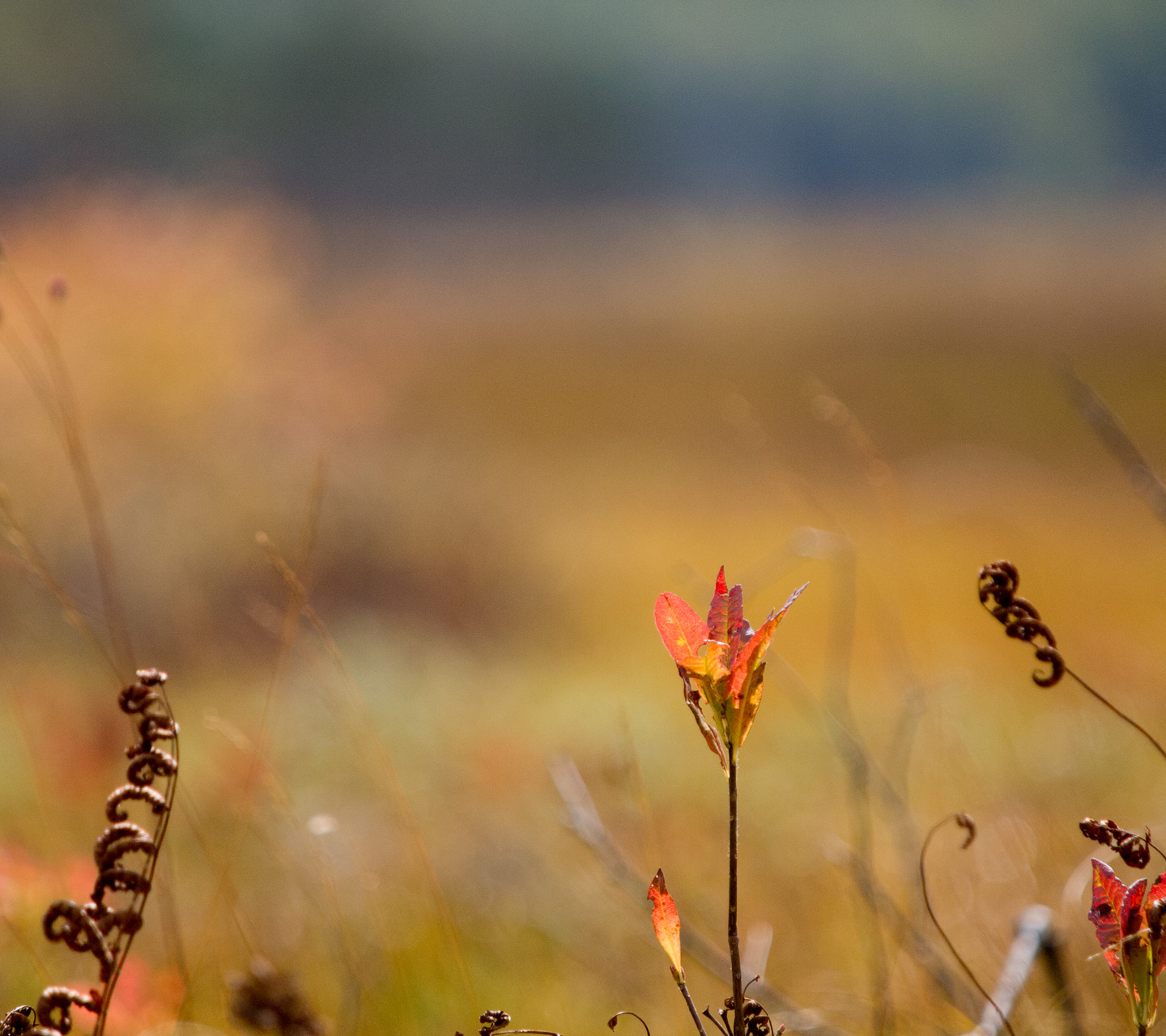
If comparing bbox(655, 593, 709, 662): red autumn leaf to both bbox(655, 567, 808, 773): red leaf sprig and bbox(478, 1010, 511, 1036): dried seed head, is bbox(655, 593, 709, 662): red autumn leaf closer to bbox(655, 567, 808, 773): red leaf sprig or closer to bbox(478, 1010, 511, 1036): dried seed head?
bbox(655, 567, 808, 773): red leaf sprig

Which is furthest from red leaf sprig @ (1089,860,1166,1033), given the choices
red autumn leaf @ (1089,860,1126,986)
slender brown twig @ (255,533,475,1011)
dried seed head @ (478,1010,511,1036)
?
slender brown twig @ (255,533,475,1011)

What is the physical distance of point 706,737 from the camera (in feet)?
A: 1.47

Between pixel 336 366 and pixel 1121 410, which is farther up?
pixel 336 366

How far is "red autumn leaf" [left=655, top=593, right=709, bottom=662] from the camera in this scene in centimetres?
46

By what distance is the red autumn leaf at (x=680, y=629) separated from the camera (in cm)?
46

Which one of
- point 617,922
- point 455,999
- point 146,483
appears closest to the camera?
point 455,999

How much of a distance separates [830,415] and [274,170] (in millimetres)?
28815

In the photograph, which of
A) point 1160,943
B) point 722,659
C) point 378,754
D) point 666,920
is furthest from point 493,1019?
point 378,754

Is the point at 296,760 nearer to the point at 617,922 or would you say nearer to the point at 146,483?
the point at 617,922

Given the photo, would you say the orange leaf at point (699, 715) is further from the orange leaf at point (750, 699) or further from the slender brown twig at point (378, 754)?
the slender brown twig at point (378, 754)

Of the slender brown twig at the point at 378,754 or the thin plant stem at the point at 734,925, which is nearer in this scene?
the thin plant stem at the point at 734,925

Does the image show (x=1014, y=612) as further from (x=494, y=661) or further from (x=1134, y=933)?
(x=494, y=661)

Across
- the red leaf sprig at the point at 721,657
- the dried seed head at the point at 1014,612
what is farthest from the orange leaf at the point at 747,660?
the dried seed head at the point at 1014,612

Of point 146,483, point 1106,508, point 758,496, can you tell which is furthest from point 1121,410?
point 146,483
